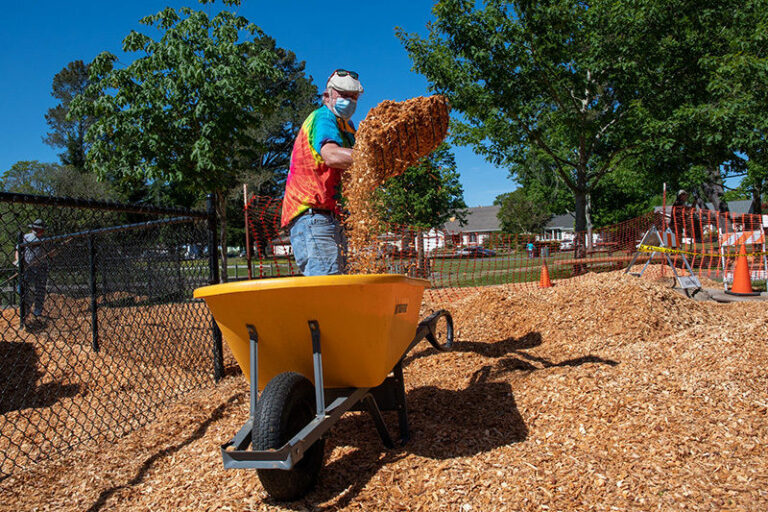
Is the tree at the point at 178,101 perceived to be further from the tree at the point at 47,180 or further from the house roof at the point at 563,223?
the house roof at the point at 563,223

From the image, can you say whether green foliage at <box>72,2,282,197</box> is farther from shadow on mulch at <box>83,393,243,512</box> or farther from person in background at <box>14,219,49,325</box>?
shadow on mulch at <box>83,393,243,512</box>

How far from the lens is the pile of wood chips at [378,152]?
276 cm

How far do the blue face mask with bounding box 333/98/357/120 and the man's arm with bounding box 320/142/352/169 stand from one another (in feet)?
1.09

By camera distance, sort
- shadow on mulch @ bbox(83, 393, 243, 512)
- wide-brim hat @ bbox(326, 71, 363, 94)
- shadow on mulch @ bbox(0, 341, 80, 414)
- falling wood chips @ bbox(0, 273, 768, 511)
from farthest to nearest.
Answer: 1. shadow on mulch @ bbox(0, 341, 80, 414)
2. wide-brim hat @ bbox(326, 71, 363, 94)
3. shadow on mulch @ bbox(83, 393, 243, 512)
4. falling wood chips @ bbox(0, 273, 768, 511)

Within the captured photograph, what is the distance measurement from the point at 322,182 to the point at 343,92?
21.4 inches

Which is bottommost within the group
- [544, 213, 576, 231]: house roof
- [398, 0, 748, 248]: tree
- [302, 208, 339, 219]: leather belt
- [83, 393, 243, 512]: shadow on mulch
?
[83, 393, 243, 512]: shadow on mulch

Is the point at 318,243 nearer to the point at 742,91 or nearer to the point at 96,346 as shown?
the point at 96,346

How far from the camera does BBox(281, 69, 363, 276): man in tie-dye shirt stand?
2779 millimetres

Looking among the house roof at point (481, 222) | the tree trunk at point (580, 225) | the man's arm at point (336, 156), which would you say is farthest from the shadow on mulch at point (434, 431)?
the house roof at point (481, 222)

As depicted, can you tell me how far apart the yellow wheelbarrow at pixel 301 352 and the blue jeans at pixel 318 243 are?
0.57 meters

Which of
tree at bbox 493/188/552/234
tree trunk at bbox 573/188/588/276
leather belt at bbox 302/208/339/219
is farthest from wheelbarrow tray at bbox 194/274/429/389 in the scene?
tree at bbox 493/188/552/234

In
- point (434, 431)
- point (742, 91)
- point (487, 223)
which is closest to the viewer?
point (434, 431)

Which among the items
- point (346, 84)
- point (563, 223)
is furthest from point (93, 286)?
point (563, 223)

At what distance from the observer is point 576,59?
37.5ft
